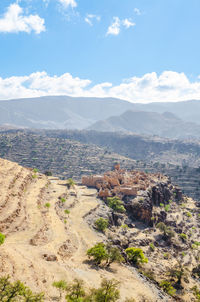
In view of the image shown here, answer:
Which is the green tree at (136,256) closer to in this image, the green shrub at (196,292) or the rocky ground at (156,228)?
the rocky ground at (156,228)

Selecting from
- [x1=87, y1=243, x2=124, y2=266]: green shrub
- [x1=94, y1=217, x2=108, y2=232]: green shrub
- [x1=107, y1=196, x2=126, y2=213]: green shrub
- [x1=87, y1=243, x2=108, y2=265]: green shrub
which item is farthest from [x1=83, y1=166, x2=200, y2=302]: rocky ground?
[x1=87, y1=243, x2=108, y2=265]: green shrub

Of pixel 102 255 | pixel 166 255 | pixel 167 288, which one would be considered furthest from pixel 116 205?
pixel 102 255

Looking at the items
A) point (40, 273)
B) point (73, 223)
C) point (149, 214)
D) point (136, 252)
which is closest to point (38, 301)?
point (40, 273)

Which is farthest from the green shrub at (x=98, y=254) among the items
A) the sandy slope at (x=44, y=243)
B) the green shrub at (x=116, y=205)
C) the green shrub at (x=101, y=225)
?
the green shrub at (x=116, y=205)

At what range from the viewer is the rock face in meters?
70.5

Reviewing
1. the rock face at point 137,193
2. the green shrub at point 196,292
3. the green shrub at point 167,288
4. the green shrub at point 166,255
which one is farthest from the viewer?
the rock face at point 137,193

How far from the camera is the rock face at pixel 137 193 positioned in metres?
70.5

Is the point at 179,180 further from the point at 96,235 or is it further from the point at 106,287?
the point at 106,287

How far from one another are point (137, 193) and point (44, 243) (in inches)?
1932

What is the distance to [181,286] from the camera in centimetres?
4209

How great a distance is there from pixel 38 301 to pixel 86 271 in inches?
567

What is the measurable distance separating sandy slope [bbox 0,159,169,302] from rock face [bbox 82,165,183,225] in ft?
58.2

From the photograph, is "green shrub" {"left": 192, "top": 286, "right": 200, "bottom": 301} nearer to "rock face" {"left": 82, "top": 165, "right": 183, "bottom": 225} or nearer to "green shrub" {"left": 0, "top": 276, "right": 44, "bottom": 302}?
"rock face" {"left": 82, "top": 165, "right": 183, "bottom": 225}

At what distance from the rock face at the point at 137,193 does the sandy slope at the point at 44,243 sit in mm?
17744
